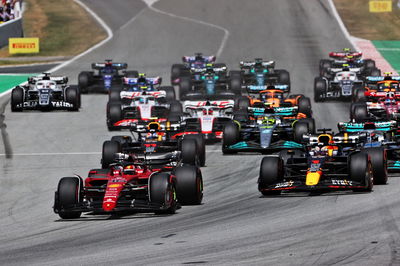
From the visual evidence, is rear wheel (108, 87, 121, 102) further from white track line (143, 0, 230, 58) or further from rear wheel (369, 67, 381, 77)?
white track line (143, 0, 230, 58)

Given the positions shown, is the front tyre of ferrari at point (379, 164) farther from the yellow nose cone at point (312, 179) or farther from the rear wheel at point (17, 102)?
the rear wheel at point (17, 102)

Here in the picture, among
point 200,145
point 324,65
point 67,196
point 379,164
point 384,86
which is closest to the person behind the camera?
point 67,196

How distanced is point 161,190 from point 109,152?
6.47 metres

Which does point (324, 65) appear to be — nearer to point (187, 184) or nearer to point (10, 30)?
point (10, 30)

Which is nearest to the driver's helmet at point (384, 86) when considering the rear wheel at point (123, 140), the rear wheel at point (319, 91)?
the rear wheel at point (319, 91)

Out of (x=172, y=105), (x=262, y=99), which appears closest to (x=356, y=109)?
(x=262, y=99)

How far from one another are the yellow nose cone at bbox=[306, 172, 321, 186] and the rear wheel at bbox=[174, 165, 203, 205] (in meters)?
2.42

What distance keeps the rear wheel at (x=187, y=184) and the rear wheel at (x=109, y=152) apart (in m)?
5.10

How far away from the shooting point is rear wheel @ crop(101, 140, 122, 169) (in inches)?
1051

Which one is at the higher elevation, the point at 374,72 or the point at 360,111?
the point at 374,72

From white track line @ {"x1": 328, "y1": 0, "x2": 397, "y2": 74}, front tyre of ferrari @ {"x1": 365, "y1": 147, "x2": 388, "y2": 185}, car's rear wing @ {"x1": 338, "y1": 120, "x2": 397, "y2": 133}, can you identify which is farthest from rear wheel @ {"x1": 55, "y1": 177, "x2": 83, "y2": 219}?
white track line @ {"x1": 328, "y1": 0, "x2": 397, "y2": 74}

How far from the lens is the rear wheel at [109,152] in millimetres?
26703

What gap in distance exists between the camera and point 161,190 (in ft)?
67.4

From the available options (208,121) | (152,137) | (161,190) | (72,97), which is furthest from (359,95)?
(161,190)
